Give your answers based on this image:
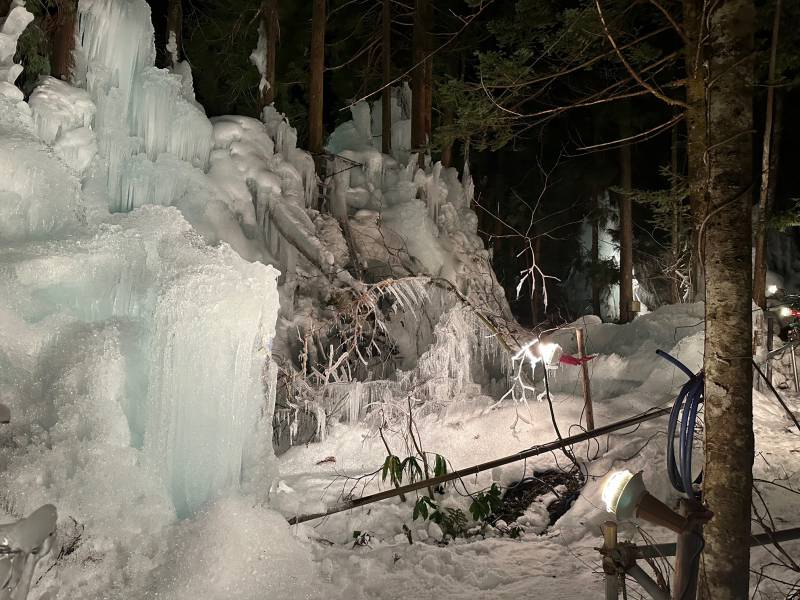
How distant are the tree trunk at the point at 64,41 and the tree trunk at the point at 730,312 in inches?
286

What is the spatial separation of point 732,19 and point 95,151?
6.46 m

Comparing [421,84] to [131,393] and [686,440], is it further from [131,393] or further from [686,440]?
[686,440]

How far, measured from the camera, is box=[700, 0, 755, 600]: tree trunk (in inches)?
115

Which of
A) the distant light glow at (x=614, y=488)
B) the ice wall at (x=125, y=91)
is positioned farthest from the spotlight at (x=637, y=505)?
the ice wall at (x=125, y=91)

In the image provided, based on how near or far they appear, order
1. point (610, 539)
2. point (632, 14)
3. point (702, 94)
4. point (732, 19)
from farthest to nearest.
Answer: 1. point (632, 14)
2. point (702, 94)
3. point (732, 19)
4. point (610, 539)

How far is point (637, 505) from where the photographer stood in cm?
227

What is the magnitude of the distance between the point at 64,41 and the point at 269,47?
480cm

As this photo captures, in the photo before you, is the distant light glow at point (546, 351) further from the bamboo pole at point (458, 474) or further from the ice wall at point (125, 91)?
the ice wall at point (125, 91)

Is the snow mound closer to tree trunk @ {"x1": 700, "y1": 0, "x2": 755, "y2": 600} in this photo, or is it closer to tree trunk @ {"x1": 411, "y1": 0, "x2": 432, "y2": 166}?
tree trunk @ {"x1": 700, "y1": 0, "x2": 755, "y2": 600}

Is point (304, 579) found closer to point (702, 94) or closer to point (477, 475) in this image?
point (477, 475)

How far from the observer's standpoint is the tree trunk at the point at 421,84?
534 inches

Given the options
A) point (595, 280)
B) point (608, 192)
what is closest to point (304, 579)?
point (595, 280)

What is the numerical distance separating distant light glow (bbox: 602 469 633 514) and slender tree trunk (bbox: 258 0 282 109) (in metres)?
10.4

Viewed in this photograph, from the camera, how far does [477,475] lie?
7.15 metres
